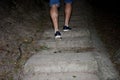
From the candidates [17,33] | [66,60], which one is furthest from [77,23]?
[66,60]

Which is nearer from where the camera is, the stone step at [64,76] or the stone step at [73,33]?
the stone step at [64,76]

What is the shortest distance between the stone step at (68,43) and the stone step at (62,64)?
522mm

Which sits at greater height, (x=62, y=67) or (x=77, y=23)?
(x=77, y=23)

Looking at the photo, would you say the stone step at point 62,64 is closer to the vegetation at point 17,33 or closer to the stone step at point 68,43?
the vegetation at point 17,33

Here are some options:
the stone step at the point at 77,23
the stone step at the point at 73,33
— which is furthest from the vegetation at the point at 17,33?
the stone step at the point at 77,23

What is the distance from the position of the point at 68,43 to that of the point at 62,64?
948 millimetres

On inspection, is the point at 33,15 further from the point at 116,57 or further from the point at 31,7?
the point at 116,57

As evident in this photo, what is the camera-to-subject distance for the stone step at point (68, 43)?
442cm

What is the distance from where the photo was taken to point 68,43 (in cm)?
455

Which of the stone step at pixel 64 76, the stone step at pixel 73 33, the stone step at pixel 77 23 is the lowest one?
the stone step at pixel 64 76

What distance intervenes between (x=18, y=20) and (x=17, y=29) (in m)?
0.59

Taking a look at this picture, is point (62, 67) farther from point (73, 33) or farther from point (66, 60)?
point (73, 33)

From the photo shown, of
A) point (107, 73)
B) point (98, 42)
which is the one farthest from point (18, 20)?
point (107, 73)

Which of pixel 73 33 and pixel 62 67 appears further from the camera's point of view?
pixel 73 33
